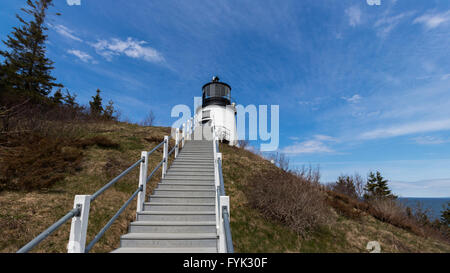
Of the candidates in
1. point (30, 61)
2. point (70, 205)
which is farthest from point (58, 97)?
point (70, 205)

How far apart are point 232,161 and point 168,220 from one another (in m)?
7.70

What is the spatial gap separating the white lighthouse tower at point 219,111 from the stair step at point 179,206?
13080 mm

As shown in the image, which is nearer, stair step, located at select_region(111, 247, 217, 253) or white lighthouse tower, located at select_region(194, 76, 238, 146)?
stair step, located at select_region(111, 247, 217, 253)

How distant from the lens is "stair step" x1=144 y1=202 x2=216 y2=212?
16.8 ft

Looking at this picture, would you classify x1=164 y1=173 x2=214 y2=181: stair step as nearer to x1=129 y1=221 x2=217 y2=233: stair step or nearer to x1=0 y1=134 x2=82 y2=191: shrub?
x1=129 y1=221 x2=217 y2=233: stair step

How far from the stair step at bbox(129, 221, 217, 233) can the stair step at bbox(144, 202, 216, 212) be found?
2.49 feet

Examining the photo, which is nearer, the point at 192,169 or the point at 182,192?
the point at 182,192

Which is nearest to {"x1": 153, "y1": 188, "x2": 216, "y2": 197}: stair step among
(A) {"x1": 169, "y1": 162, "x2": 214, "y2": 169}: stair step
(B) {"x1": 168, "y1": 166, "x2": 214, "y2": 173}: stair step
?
(B) {"x1": 168, "y1": 166, "x2": 214, "y2": 173}: stair step

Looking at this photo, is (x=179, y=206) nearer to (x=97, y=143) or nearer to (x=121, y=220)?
(x=121, y=220)

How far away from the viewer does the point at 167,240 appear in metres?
3.86

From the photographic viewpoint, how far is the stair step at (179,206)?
5121 millimetres

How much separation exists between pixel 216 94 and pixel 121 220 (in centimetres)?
1606

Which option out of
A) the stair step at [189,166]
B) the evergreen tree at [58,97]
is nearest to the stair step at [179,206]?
the stair step at [189,166]
